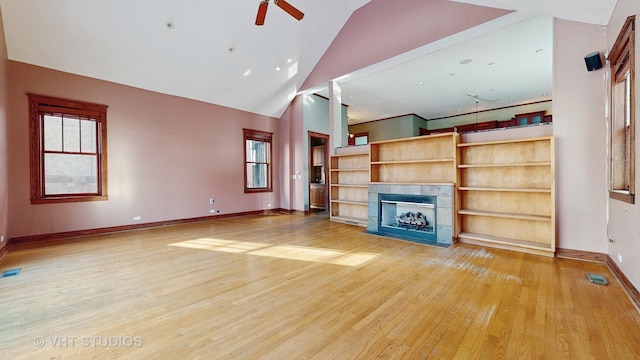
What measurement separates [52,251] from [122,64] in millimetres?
3516

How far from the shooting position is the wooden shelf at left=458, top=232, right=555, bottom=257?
3.56 metres

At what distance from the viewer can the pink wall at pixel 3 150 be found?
153 inches

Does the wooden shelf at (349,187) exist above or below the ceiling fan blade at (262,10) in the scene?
below

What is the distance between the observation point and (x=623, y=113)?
9.32 feet

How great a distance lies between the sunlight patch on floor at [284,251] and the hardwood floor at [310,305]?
0.04 m

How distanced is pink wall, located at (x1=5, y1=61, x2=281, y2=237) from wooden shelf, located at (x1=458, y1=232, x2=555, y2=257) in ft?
18.6

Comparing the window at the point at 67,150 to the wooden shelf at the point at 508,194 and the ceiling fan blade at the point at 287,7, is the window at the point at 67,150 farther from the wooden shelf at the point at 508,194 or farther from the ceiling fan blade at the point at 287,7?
the wooden shelf at the point at 508,194

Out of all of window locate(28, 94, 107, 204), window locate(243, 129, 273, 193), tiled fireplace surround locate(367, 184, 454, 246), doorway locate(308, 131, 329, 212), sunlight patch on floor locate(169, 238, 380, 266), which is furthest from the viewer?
doorway locate(308, 131, 329, 212)

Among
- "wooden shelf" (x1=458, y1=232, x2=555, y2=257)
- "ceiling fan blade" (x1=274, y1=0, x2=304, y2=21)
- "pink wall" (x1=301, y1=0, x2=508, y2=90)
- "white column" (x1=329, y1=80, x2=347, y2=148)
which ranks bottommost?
"wooden shelf" (x1=458, y1=232, x2=555, y2=257)

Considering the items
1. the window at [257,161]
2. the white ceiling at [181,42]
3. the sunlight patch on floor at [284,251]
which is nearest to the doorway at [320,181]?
the window at [257,161]

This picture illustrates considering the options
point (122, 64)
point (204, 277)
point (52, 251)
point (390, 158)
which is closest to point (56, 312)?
point (204, 277)

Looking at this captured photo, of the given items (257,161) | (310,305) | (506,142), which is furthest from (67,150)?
(506,142)

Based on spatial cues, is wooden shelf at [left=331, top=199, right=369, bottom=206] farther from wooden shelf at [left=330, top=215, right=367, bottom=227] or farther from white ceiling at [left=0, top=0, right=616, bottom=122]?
white ceiling at [left=0, top=0, right=616, bottom=122]

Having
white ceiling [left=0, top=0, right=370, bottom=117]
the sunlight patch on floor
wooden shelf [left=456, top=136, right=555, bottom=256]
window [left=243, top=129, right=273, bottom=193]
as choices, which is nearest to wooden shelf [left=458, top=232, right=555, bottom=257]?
wooden shelf [left=456, top=136, right=555, bottom=256]
